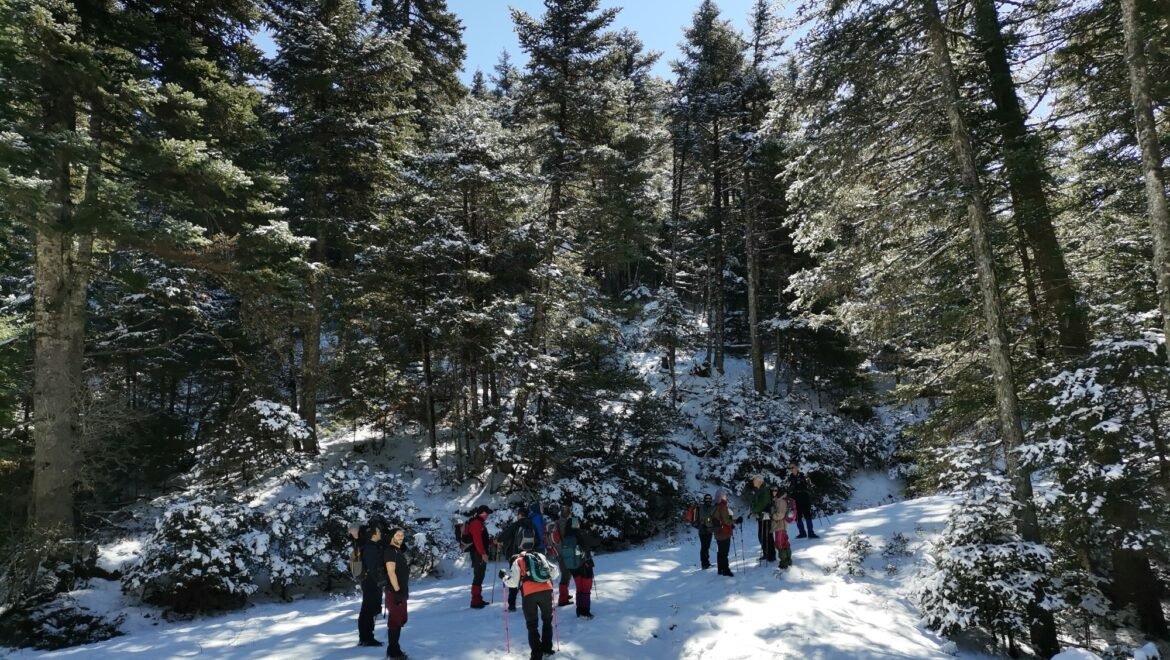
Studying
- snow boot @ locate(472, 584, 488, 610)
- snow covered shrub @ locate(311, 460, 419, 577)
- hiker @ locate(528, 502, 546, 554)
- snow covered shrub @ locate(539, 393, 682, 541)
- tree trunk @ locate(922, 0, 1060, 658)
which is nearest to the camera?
tree trunk @ locate(922, 0, 1060, 658)

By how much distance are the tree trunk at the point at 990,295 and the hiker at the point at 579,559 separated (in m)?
6.74

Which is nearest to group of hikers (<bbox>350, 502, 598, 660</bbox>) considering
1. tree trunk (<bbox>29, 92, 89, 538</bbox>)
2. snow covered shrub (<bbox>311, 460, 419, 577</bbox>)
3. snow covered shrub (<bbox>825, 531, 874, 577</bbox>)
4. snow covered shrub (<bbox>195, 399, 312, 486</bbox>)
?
snow covered shrub (<bbox>311, 460, 419, 577</bbox>)

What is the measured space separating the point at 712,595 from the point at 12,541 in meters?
13.2

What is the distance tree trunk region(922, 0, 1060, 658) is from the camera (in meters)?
9.26

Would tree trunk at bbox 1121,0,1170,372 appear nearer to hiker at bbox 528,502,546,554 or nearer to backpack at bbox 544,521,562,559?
backpack at bbox 544,521,562,559

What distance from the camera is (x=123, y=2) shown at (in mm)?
13406

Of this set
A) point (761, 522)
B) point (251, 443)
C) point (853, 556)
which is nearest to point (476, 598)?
point (761, 522)

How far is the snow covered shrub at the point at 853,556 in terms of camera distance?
11531 millimetres

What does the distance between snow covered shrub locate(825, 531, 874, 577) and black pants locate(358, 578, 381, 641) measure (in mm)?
8430

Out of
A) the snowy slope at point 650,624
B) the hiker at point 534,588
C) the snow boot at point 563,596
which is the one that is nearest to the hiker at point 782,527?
the snowy slope at point 650,624

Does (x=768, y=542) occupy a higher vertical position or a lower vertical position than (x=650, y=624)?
higher

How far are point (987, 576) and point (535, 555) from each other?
6694 millimetres

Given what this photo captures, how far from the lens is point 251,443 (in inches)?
606

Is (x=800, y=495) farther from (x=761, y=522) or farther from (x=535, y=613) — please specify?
(x=535, y=613)
